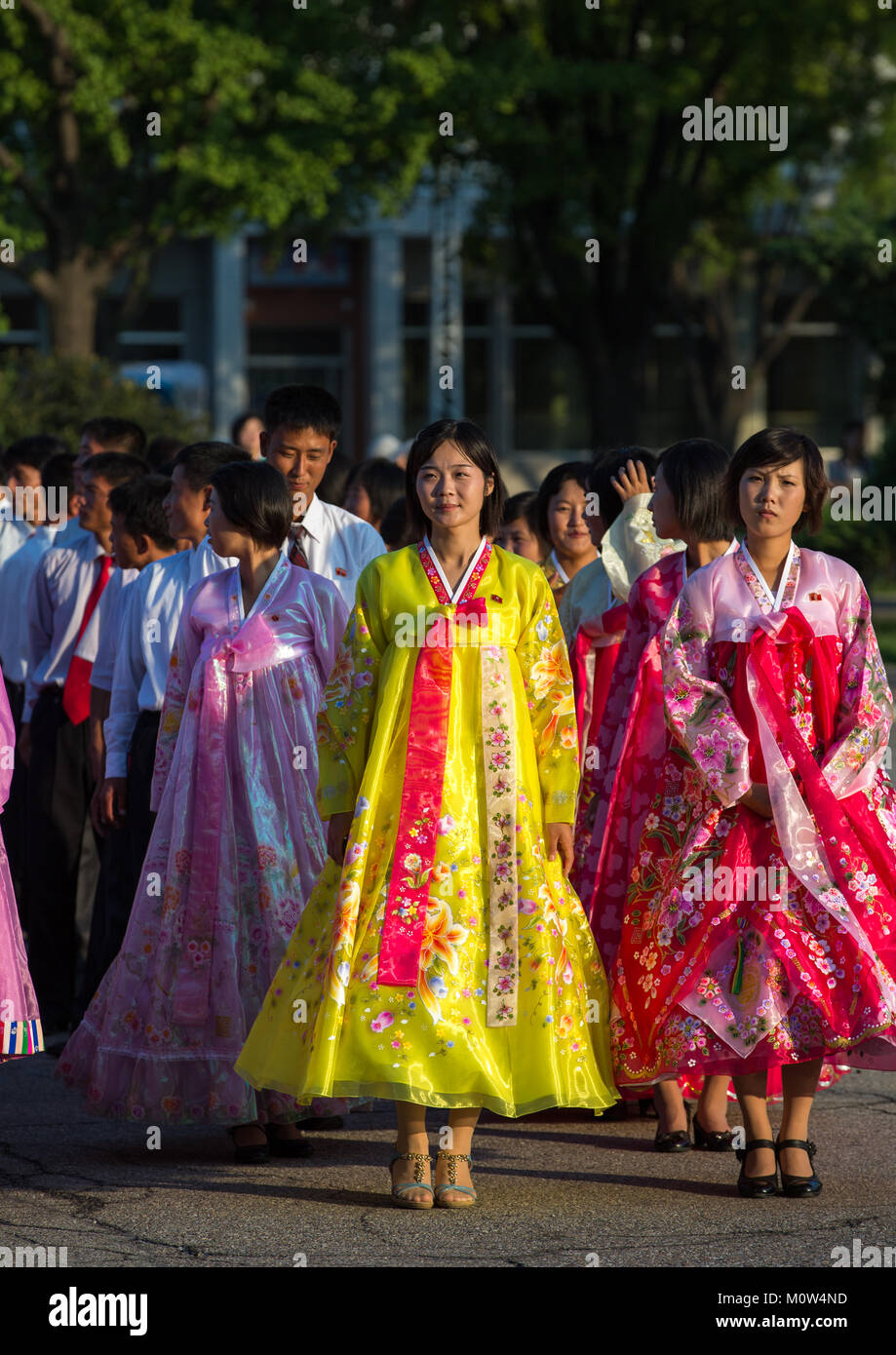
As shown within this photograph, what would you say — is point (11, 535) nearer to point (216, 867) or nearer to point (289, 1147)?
point (216, 867)

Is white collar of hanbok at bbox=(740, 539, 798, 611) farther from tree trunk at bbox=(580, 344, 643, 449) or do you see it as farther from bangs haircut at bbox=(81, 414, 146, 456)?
tree trunk at bbox=(580, 344, 643, 449)

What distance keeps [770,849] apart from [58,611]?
11.0ft

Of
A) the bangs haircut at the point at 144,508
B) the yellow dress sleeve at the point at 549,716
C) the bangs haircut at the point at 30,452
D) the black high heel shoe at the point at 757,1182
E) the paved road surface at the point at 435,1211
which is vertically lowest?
the paved road surface at the point at 435,1211

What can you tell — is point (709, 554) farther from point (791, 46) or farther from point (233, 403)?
point (233, 403)

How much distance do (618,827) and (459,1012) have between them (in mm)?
1160

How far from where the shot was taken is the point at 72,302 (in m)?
19.5

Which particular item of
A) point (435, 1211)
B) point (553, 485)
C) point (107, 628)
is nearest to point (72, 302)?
point (107, 628)

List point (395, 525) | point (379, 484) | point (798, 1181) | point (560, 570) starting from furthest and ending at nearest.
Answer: point (379, 484) → point (395, 525) → point (560, 570) → point (798, 1181)

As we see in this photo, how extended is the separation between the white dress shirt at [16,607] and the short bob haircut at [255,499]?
2633mm

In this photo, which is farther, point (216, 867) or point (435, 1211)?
point (216, 867)

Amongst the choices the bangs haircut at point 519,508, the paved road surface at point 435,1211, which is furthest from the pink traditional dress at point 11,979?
the bangs haircut at point 519,508

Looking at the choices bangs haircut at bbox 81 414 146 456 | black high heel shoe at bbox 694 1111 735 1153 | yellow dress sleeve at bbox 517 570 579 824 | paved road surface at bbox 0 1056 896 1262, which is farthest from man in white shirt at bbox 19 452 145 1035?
black high heel shoe at bbox 694 1111 735 1153

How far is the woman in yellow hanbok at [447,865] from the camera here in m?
4.81
